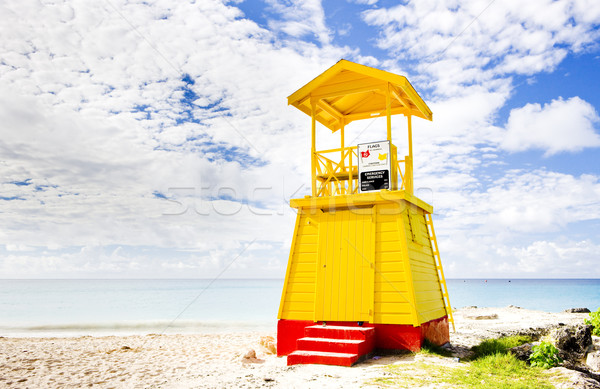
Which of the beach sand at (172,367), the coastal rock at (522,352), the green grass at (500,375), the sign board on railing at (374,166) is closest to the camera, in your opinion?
the green grass at (500,375)

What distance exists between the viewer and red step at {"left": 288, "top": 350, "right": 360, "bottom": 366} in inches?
304

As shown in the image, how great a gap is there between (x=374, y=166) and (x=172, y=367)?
7224 millimetres

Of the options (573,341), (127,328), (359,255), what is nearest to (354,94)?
(359,255)

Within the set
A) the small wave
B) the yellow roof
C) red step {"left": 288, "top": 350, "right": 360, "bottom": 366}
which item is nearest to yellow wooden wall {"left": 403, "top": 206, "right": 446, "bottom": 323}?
red step {"left": 288, "top": 350, "right": 360, "bottom": 366}

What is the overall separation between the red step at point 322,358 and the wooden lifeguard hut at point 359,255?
38 millimetres

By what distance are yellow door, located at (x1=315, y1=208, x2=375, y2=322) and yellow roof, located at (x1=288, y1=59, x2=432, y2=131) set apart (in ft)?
10.5

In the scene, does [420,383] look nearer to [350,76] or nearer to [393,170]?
[393,170]

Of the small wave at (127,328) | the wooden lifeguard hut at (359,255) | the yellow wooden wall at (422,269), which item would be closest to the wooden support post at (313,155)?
the wooden lifeguard hut at (359,255)

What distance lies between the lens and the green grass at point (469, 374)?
6.19 meters

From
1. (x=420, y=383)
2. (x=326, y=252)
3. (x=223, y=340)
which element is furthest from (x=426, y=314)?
(x=223, y=340)

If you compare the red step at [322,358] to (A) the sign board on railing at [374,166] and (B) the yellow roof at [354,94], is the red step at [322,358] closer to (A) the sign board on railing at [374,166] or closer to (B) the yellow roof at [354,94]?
(A) the sign board on railing at [374,166]

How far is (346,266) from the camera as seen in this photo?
991 centimetres

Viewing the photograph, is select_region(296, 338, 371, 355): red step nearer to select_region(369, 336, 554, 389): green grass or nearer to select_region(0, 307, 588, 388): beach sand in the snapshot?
select_region(0, 307, 588, 388): beach sand

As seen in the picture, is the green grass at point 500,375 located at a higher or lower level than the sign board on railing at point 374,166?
lower
